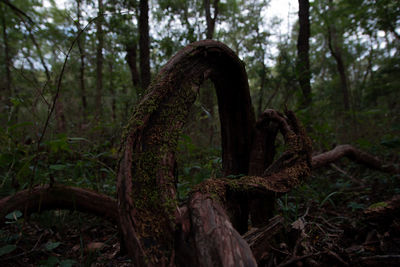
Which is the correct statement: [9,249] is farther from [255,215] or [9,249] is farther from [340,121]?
[340,121]

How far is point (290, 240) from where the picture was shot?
169 cm

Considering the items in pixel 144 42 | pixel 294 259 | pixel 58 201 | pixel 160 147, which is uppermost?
pixel 144 42

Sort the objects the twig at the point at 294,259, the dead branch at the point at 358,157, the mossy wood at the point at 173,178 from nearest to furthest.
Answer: the mossy wood at the point at 173,178 < the twig at the point at 294,259 < the dead branch at the point at 358,157

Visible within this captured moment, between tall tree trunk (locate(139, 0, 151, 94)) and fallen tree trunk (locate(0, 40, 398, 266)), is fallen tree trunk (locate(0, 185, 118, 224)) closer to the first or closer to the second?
fallen tree trunk (locate(0, 40, 398, 266))

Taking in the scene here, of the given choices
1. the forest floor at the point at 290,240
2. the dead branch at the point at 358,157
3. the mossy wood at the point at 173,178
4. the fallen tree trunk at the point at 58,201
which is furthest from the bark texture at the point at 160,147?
the dead branch at the point at 358,157

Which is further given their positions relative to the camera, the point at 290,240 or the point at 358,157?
the point at 358,157

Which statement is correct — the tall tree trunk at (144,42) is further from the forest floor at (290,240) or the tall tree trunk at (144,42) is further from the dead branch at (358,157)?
the dead branch at (358,157)

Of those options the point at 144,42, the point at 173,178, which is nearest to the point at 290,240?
the point at 173,178

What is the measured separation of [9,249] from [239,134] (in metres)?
2.06

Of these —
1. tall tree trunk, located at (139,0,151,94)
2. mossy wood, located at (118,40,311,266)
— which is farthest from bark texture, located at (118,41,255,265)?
tall tree trunk, located at (139,0,151,94)

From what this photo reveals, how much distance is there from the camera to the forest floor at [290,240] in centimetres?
158

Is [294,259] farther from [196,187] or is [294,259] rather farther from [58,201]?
[58,201]

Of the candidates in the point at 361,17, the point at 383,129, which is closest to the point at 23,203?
the point at 383,129

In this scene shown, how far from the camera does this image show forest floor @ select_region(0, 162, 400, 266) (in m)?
1.58
